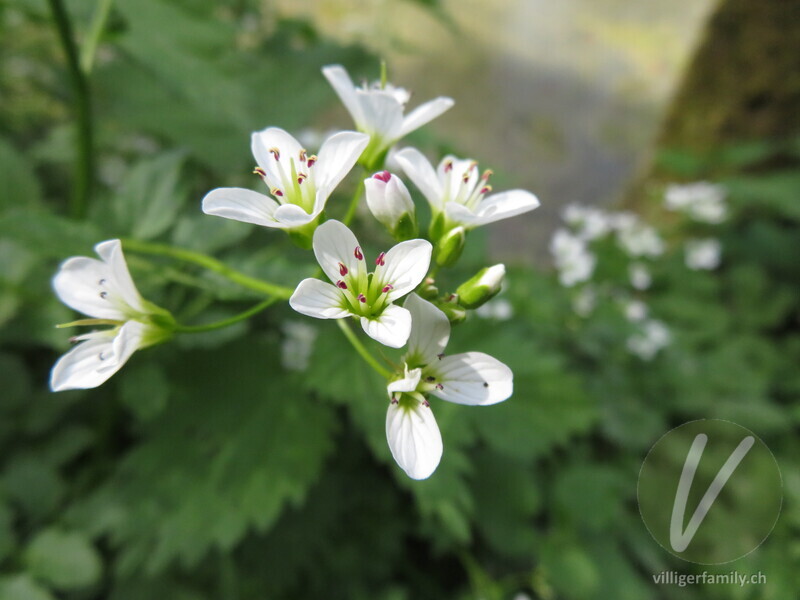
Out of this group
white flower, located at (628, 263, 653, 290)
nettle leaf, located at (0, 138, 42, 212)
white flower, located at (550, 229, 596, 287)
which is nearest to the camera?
nettle leaf, located at (0, 138, 42, 212)

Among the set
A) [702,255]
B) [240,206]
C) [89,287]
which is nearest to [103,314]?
[89,287]

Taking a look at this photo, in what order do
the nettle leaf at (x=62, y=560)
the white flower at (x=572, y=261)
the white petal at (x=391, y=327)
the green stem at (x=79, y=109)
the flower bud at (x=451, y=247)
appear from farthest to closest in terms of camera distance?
the white flower at (x=572, y=261) < the nettle leaf at (x=62, y=560) < the green stem at (x=79, y=109) < the flower bud at (x=451, y=247) < the white petal at (x=391, y=327)

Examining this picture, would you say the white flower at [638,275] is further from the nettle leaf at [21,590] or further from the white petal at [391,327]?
the nettle leaf at [21,590]

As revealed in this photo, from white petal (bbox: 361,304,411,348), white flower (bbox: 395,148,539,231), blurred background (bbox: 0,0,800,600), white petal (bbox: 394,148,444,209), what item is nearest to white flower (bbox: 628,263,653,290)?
blurred background (bbox: 0,0,800,600)

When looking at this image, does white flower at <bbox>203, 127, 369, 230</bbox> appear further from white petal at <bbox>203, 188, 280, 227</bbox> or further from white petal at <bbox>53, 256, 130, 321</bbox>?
white petal at <bbox>53, 256, 130, 321</bbox>

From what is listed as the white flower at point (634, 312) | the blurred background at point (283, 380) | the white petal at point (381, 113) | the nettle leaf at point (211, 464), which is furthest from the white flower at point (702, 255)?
the white petal at point (381, 113)

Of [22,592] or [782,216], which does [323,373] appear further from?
[782,216]

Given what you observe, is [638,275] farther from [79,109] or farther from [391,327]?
[79,109]
